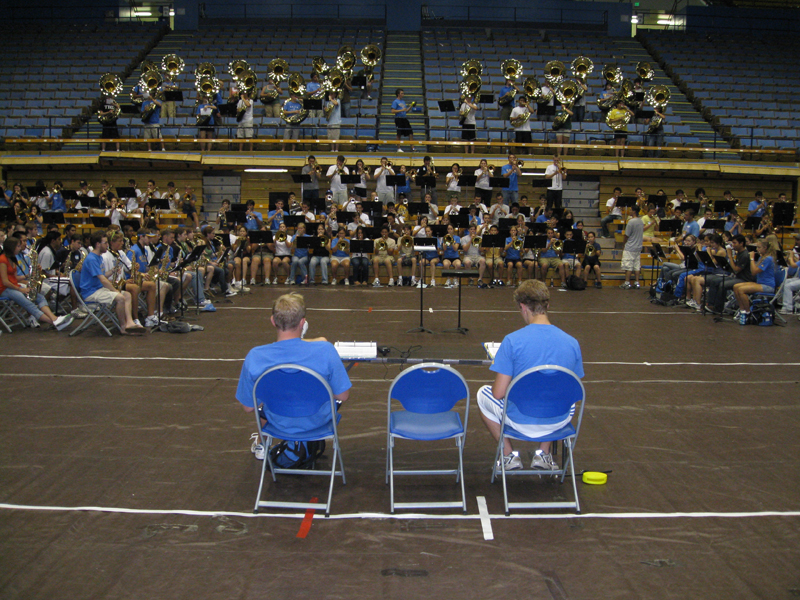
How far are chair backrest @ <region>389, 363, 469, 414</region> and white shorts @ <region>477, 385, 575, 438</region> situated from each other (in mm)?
346

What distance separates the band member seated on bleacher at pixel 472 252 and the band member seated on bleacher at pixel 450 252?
196 mm

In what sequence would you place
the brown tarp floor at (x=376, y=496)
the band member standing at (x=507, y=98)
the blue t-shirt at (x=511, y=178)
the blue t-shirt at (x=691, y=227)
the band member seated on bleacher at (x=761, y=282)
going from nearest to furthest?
the brown tarp floor at (x=376, y=496) → the band member seated on bleacher at (x=761, y=282) → the blue t-shirt at (x=691, y=227) → the blue t-shirt at (x=511, y=178) → the band member standing at (x=507, y=98)

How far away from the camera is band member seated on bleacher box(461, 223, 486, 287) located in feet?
52.7

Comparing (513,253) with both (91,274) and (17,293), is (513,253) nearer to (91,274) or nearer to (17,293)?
(91,274)

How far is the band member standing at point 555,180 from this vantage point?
17.7 m

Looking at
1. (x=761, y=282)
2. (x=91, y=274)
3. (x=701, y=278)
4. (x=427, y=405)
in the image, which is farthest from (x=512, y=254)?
(x=427, y=405)

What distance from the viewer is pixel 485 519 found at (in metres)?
4.25

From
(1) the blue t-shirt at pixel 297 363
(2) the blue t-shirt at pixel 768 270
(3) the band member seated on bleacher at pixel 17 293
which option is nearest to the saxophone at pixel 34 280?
(3) the band member seated on bleacher at pixel 17 293

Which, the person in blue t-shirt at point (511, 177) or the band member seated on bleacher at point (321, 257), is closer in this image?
the band member seated on bleacher at point (321, 257)

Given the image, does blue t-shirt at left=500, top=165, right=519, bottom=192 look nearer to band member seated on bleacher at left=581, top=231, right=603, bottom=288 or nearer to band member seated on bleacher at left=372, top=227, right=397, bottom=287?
band member seated on bleacher at left=581, top=231, right=603, bottom=288

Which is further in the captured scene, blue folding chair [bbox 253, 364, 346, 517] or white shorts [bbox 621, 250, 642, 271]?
white shorts [bbox 621, 250, 642, 271]

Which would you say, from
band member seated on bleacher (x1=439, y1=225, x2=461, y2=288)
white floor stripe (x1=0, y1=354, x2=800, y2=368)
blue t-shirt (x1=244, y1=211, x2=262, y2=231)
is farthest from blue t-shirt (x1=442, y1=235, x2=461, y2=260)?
white floor stripe (x1=0, y1=354, x2=800, y2=368)

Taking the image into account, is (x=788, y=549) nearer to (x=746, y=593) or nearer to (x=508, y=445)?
(x=746, y=593)

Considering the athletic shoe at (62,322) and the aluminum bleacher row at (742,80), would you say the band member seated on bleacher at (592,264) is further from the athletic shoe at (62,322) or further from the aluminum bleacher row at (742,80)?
the athletic shoe at (62,322)
